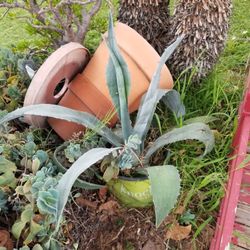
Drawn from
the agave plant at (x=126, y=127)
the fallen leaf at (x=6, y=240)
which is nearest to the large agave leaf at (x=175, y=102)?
the agave plant at (x=126, y=127)

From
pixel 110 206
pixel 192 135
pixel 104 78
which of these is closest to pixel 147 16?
pixel 104 78

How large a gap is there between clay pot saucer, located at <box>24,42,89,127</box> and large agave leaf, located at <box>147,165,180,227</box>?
16.9 inches

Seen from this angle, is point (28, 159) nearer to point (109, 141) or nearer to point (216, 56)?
point (109, 141)

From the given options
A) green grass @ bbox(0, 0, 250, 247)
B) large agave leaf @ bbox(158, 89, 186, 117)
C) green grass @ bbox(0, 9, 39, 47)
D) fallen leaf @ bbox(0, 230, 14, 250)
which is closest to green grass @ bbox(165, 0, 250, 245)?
green grass @ bbox(0, 0, 250, 247)

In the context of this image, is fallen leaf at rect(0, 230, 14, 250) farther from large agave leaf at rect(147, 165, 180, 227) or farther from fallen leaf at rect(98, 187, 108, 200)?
large agave leaf at rect(147, 165, 180, 227)

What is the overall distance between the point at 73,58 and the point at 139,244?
2.03 feet

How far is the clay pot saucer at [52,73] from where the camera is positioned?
122cm

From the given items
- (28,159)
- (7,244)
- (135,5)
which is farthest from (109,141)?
(135,5)

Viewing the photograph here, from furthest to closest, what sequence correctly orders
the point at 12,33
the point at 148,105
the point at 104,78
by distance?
the point at 12,33
the point at 104,78
the point at 148,105

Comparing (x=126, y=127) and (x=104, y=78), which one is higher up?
(x=104, y=78)

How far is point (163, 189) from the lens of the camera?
3.24 feet

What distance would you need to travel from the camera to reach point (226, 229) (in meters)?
1.13

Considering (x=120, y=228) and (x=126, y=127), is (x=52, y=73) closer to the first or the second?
(x=126, y=127)

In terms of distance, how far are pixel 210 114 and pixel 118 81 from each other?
1.73 ft
